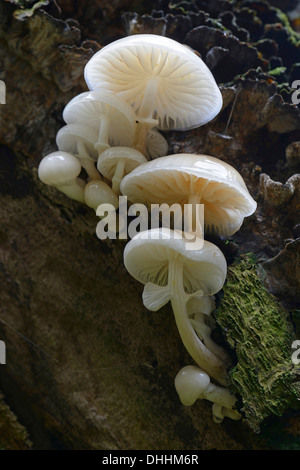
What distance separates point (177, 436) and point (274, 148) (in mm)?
1803

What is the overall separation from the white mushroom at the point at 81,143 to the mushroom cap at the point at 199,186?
1.04ft

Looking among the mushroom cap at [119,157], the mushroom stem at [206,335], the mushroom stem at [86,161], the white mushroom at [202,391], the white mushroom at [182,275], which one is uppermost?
the mushroom cap at [119,157]

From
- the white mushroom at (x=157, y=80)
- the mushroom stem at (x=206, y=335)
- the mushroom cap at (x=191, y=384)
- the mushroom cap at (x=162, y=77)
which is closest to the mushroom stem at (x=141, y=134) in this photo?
the white mushroom at (x=157, y=80)

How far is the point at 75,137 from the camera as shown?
6.88 ft

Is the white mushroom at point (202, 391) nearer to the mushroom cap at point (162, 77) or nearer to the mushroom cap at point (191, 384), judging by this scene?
the mushroom cap at point (191, 384)

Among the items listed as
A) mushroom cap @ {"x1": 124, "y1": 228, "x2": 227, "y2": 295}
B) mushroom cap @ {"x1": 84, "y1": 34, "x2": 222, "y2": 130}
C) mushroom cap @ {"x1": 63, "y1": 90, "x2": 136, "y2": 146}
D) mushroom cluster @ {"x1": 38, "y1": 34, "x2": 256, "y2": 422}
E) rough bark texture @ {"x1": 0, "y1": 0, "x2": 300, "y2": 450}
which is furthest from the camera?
rough bark texture @ {"x1": 0, "y1": 0, "x2": 300, "y2": 450}

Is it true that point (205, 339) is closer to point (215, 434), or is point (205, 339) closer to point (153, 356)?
point (153, 356)

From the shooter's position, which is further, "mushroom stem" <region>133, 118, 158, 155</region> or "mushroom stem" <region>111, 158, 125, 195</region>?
"mushroom stem" <region>133, 118, 158, 155</region>

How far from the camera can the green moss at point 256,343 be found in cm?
165

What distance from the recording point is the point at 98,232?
2.12m

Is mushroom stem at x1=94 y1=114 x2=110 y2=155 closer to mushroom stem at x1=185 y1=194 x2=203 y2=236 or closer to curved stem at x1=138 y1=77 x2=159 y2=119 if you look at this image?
curved stem at x1=138 y1=77 x2=159 y2=119

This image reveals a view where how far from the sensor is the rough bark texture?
2035mm

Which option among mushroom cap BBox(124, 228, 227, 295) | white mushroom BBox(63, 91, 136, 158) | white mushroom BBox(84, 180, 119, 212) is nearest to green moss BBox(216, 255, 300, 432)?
mushroom cap BBox(124, 228, 227, 295)

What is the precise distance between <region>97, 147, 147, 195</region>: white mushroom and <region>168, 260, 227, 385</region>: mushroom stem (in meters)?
0.55
